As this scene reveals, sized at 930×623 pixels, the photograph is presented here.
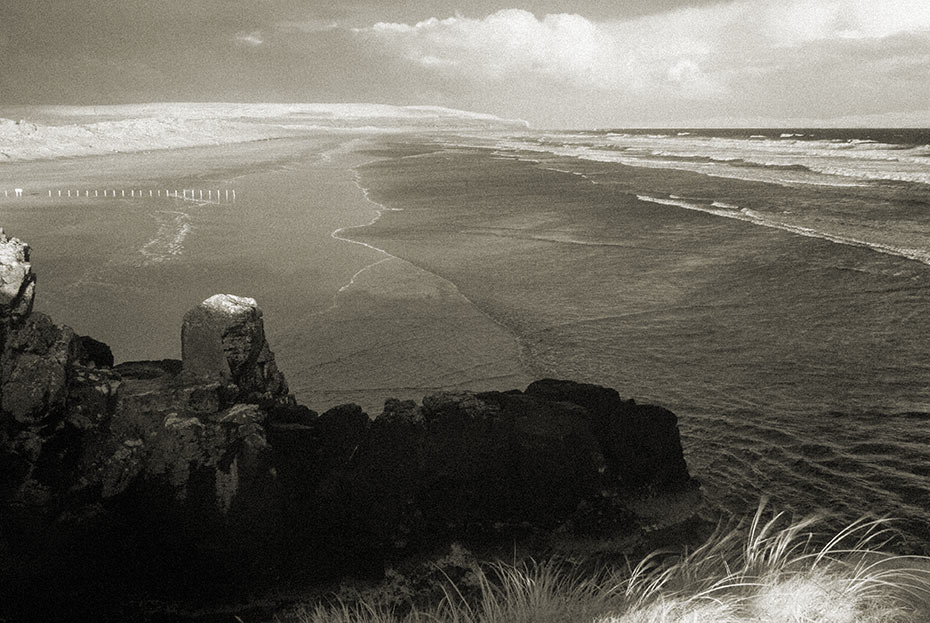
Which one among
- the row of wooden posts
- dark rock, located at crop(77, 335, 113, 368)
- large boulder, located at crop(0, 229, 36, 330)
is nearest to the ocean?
the row of wooden posts

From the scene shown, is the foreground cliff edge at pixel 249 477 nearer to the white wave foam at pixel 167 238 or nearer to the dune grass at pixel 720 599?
the dune grass at pixel 720 599

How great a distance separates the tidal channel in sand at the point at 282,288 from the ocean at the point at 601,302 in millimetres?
44

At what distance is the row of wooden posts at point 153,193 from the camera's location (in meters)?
20.1

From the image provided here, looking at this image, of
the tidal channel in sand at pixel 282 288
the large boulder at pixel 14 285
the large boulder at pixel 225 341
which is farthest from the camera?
the tidal channel in sand at pixel 282 288

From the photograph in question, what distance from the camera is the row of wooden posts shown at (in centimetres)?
2011

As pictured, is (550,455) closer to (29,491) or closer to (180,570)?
(180,570)

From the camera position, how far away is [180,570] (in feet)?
11.1

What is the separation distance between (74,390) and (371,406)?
8.84ft

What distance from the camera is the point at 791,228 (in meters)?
15.0

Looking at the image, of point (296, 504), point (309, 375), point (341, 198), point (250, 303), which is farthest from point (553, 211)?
point (296, 504)

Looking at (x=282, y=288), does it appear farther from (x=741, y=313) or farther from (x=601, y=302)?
(x=741, y=313)

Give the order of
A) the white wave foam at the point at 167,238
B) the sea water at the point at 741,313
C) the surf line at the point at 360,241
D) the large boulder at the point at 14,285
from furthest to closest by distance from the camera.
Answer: the white wave foam at the point at 167,238 < the surf line at the point at 360,241 < the sea water at the point at 741,313 < the large boulder at the point at 14,285

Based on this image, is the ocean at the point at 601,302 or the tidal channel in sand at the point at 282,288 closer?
the ocean at the point at 601,302

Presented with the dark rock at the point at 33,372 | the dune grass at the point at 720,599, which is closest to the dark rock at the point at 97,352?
the dark rock at the point at 33,372
